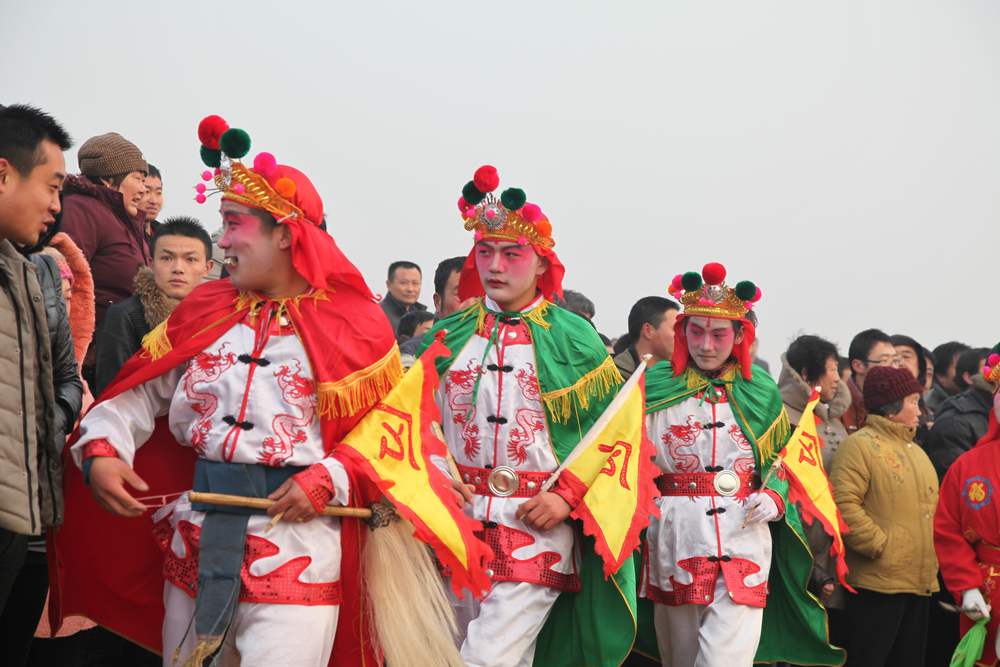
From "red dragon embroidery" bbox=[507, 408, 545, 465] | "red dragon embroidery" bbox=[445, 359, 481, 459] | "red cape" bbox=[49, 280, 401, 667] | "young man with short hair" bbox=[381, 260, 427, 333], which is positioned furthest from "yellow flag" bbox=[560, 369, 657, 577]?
"young man with short hair" bbox=[381, 260, 427, 333]

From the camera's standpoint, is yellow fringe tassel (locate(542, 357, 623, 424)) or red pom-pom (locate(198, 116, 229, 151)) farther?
yellow fringe tassel (locate(542, 357, 623, 424))

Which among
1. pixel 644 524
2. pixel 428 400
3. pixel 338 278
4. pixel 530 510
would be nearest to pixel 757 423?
pixel 644 524

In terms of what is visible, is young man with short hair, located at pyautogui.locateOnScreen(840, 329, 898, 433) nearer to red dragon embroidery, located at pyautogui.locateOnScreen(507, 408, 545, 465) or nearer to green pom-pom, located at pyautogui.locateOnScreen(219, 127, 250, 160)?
red dragon embroidery, located at pyautogui.locateOnScreen(507, 408, 545, 465)

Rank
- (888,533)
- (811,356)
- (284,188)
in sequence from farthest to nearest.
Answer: (811,356)
(888,533)
(284,188)

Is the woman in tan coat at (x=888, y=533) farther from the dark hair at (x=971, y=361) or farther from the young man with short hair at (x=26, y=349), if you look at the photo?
the young man with short hair at (x=26, y=349)

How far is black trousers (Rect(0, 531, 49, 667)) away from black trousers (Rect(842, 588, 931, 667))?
5.27 metres

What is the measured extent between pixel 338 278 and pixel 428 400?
62cm

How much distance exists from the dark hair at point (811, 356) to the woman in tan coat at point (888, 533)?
0.41 m

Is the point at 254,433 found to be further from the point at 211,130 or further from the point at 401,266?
the point at 401,266

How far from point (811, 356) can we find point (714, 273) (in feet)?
5.64

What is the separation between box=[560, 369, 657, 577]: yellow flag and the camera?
18.9ft

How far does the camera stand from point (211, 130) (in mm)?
4688

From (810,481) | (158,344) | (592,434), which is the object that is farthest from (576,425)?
(158,344)

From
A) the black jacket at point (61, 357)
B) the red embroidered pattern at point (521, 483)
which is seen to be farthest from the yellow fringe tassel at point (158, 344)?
the red embroidered pattern at point (521, 483)
